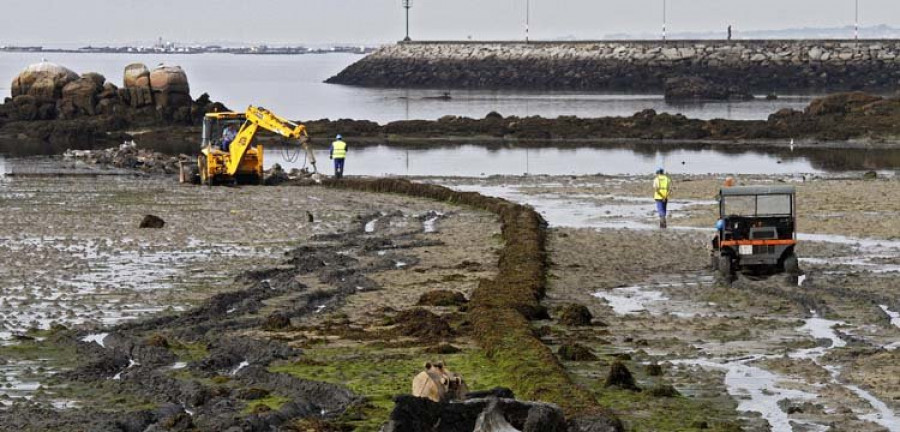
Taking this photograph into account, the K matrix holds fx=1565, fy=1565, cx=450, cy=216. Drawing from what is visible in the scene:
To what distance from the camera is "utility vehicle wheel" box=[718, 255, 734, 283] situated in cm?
2223

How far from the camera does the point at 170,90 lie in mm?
70375

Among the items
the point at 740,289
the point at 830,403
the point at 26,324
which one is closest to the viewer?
the point at 830,403

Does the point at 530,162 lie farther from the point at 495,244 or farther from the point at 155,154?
the point at 495,244

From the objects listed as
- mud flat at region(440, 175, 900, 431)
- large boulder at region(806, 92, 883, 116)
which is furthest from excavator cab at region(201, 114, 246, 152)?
large boulder at region(806, 92, 883, 116)

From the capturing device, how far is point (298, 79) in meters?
195

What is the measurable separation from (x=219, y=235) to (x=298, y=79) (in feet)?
551

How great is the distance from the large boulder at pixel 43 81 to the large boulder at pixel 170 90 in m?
4.47

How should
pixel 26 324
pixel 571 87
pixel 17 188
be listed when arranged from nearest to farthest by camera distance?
pixel 26 324 → pixel 17 188 → pixel 571 87

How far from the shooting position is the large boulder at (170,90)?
70250 millimetres

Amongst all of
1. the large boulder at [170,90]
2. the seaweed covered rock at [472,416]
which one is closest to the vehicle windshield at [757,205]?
the seaweed covered rock at [472,416]

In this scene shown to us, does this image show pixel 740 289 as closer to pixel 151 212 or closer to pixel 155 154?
pixel 151 212

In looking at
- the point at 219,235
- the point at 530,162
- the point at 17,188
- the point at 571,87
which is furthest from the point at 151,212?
the point at 571,87

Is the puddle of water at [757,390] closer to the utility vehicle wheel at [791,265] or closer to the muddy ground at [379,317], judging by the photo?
the muddy ground at [379,317]

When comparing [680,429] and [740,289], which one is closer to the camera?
[680,429]
